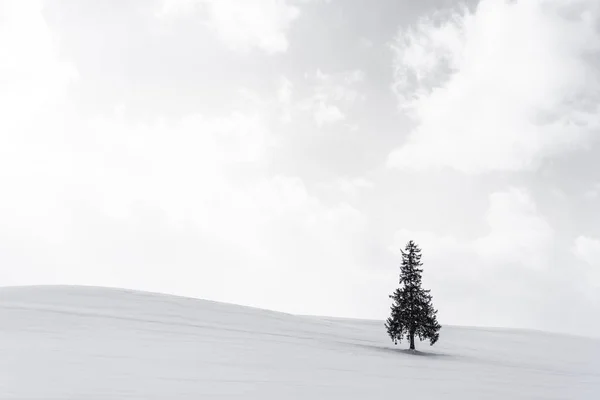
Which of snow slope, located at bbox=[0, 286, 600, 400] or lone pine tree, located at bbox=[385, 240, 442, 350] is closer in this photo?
snow slope, located at bbox=[0, 286, 600, 400]

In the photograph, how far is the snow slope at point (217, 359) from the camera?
15055 millimetres

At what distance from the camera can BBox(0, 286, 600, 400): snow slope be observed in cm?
1505

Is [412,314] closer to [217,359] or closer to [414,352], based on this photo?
[414,352]

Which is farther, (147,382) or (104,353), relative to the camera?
A: (104,353)

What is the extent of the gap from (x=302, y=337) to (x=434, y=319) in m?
8.96

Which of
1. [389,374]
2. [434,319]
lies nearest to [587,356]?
[434,319]

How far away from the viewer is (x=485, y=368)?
26.8 m

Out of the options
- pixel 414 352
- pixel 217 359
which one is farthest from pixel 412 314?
pixel 217 359

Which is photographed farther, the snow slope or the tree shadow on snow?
the tree shadow on snow

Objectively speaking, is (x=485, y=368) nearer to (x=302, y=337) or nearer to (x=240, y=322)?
(x=302, y=337)

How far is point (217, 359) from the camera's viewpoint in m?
20.1

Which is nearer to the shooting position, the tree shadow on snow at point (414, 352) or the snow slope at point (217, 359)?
the snow slope at point (217, 359)

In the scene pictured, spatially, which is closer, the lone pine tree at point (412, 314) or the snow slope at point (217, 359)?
the snow slope at point (217, 359)

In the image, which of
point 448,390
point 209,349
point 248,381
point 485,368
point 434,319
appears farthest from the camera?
point 434,319
